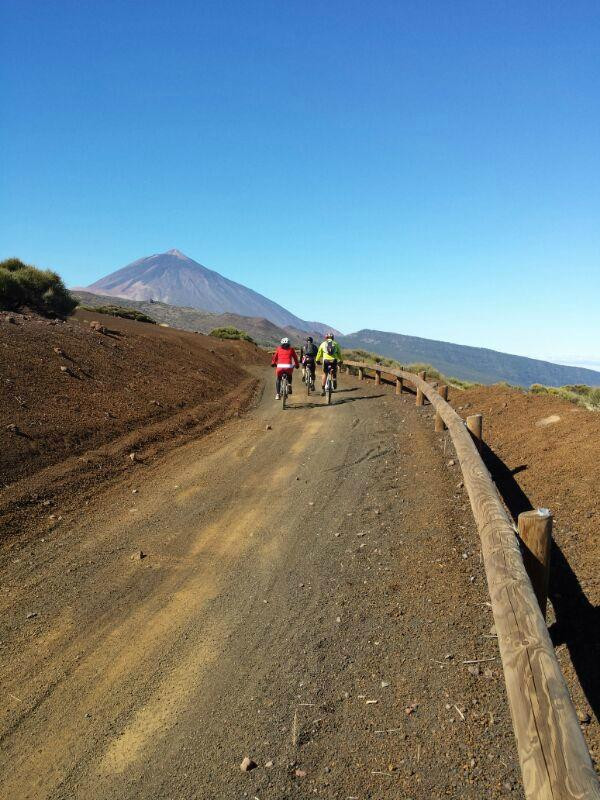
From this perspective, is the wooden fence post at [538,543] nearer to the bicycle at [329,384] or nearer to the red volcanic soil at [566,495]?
the red volcanic soil at [566,495]

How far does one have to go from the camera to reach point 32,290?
23.3m

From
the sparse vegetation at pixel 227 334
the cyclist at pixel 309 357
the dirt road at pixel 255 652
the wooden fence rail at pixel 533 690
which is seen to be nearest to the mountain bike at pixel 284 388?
the cyclist at pixel 309 357

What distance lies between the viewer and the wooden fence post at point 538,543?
3906 millimetres

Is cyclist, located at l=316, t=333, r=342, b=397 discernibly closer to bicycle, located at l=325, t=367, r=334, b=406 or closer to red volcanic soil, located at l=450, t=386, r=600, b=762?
bicycle, located at l=325, t=367, r=334, b=406

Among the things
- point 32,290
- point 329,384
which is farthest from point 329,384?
point 32,290

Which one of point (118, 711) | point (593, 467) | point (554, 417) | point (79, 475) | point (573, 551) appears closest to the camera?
point (118, 711)

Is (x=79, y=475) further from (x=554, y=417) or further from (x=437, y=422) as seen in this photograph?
(x=554, y=417)

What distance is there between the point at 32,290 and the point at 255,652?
922 inches

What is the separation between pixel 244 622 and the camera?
4789 millimetres

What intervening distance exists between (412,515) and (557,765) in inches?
200

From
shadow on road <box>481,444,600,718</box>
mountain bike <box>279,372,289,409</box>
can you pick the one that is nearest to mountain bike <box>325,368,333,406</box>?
mountain bike <box>279,372,289,409</box>

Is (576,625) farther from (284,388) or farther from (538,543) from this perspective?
(284,388)

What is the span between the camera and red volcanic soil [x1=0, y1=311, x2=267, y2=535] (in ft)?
27.6

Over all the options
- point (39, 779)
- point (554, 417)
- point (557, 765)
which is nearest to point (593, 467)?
point (554, 417)
